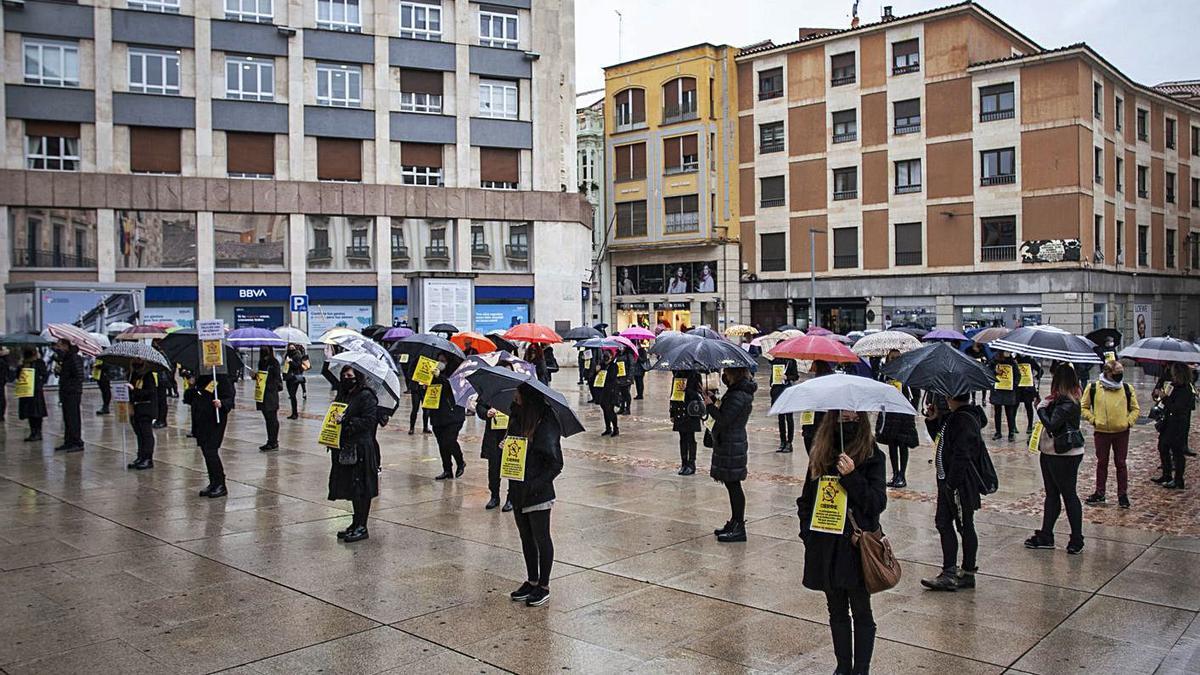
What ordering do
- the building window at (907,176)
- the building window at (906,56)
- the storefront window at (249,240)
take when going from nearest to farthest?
1. the storefront window at (249,240)
2. the building window at (906,56)
3. the building window at (907,176)

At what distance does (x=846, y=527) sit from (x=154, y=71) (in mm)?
37690

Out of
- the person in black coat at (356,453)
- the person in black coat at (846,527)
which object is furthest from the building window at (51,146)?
the person in black coat at (846,527)

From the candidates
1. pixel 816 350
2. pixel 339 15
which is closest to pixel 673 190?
pixel 339 15

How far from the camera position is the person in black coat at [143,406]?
1301cm

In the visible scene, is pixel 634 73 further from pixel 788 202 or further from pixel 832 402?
pixel 832 402

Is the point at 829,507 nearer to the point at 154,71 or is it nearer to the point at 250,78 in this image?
the point at 250,78

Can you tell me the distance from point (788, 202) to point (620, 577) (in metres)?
44.9

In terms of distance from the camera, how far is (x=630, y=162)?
56062 millimetres

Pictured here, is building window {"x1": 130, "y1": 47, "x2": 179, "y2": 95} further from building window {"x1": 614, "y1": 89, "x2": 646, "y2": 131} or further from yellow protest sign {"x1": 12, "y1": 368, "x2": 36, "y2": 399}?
building window {"x1": 614, "y1": 89, "x2": 646, "y2": 131}

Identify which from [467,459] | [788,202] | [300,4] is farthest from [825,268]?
[467,459]

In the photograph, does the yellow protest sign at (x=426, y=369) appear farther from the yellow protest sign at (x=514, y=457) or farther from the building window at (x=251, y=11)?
the building window at (x=251, y=11)

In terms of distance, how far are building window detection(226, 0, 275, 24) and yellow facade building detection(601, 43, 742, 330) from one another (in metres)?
23.9

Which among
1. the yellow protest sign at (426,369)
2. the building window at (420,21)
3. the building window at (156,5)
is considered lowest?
the yellow protest sign at (426,369)

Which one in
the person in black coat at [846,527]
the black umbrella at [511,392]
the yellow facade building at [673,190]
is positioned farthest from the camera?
the yellow facade building at [673,190]
